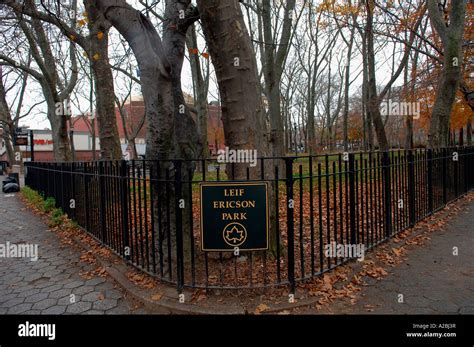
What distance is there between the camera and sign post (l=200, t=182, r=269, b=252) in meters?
3.50

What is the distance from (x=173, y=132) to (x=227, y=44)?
140 centimetres

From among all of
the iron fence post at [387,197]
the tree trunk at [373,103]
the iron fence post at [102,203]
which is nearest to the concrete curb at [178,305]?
the iron fence post at [102,203]

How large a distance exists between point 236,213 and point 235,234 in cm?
24

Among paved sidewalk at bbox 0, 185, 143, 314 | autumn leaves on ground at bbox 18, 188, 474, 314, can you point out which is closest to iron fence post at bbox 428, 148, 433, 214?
autumn leaves on ground at bbox 18, 188, 474, 314

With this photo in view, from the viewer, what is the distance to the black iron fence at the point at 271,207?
374cm

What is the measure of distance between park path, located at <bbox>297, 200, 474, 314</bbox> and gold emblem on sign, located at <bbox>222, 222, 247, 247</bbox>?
0.98m

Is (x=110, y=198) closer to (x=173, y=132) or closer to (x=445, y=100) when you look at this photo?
(x=173, y=132)

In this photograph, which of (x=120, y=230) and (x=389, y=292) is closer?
(x=389, y=292)

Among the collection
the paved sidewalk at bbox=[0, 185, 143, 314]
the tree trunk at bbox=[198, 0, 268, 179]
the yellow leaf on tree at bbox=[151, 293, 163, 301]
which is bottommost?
the paved sidewalk at bbox=[0, 185, 143, 314]

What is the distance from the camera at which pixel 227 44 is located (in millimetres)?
4027

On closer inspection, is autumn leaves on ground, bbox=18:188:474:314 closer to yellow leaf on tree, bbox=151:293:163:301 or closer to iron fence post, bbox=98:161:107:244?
yellow leaf on tree, bbox=151:293:163:301

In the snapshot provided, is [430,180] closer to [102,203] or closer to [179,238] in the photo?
[179,238]
